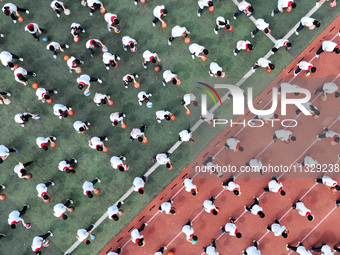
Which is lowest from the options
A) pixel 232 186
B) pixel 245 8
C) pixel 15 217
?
pixel 15 217

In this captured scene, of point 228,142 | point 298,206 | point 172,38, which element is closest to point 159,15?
point 172,38

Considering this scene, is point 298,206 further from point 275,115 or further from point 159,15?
point 159,15

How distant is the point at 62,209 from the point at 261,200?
1111 cm

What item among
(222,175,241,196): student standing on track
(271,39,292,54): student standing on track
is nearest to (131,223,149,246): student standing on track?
(222,175,241,196): student standing on track

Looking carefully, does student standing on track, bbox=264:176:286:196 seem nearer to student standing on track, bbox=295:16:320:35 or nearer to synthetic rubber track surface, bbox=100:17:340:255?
synthetic rubber track surface, bbox=100:17:340:255

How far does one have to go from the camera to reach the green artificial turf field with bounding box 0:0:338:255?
14500mm

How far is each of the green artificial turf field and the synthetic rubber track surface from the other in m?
0.70

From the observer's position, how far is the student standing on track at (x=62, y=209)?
13.9 metres

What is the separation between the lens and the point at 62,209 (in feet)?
45.8

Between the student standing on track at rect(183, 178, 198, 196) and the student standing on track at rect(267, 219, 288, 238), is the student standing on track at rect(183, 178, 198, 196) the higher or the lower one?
the lower one

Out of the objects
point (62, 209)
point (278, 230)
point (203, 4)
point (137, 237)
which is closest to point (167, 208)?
point (137, 237)

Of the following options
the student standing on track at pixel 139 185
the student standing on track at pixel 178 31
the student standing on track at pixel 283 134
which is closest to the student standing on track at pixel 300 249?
the student standing on track at pixel 283 134

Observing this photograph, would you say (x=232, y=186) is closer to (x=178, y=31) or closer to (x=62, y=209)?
(x=178, y=31)

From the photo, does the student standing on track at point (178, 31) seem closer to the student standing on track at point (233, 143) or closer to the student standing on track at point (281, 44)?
the student standing on track at point (281, 44)
